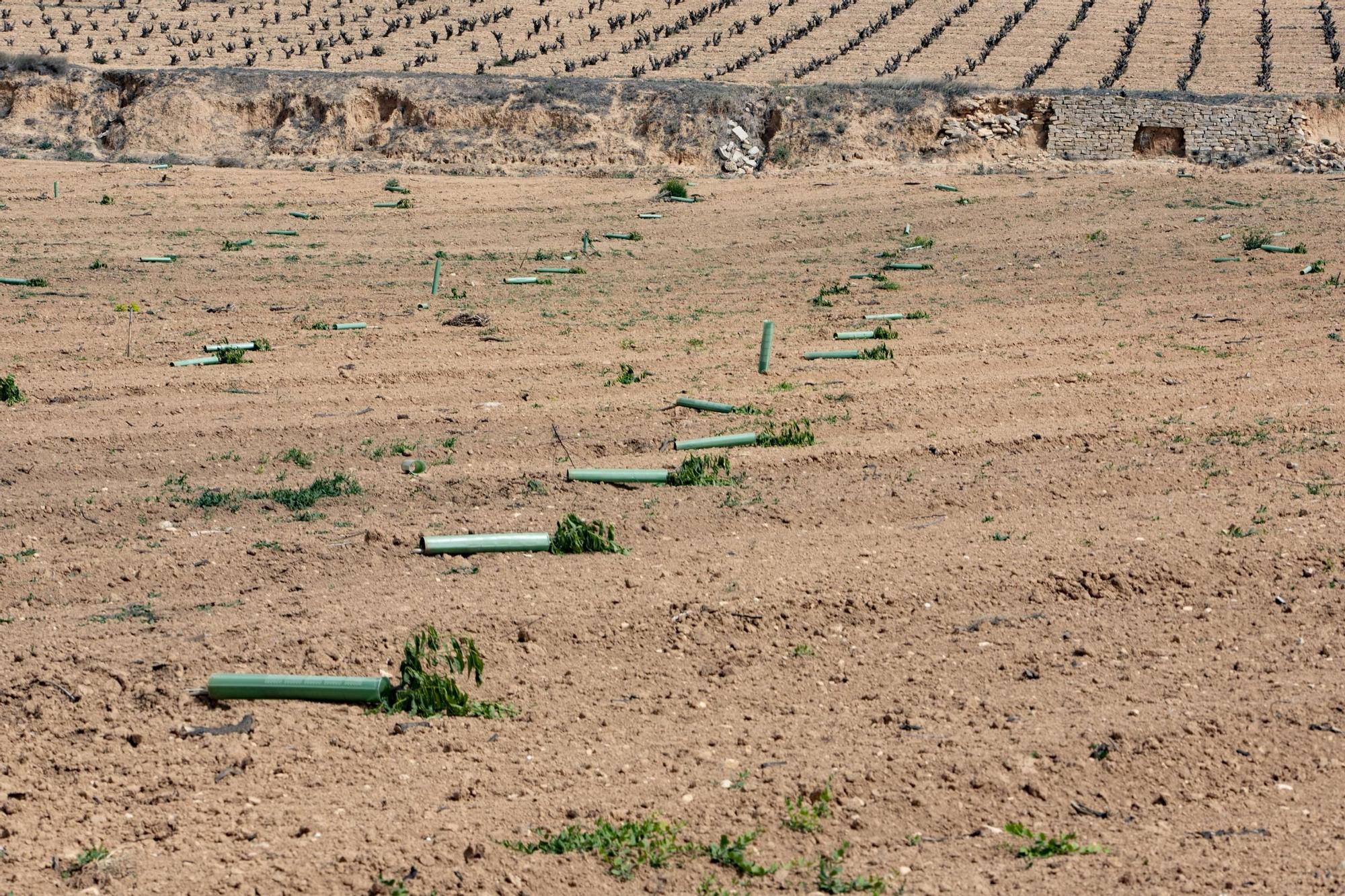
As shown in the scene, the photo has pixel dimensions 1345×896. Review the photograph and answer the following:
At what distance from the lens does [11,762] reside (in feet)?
17.1

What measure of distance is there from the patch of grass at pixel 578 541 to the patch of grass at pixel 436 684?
4.82 feet

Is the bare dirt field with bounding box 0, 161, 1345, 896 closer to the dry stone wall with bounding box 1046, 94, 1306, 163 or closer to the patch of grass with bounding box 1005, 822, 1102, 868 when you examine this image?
the patch of grass with bounding box 1005, 822, 1102, 868

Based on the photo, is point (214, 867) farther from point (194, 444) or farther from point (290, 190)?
point (290, 190)

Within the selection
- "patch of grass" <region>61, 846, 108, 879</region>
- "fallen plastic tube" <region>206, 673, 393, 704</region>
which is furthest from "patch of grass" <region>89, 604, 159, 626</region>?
"patch of grass" <region>61, 846, 108, 879</region>

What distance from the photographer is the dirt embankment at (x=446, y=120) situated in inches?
1095

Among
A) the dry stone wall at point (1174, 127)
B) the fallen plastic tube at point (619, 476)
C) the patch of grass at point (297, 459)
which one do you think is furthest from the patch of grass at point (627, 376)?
the dry stone wall at point (1174, 127)

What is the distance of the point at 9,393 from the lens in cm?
1073

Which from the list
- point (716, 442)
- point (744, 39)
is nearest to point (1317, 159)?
point (744, 39)

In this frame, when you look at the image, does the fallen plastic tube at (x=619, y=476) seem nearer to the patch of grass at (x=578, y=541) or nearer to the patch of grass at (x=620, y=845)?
the patch of grass at (x=578, y=541)

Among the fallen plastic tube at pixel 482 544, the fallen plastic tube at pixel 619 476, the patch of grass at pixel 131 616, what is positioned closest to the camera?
the patch of grass at pixel 131 616

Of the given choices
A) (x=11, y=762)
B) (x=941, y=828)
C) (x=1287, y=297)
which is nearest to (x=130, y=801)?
(x=11, y=762)

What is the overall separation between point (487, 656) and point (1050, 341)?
8.46 m

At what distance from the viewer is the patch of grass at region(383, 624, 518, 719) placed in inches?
222

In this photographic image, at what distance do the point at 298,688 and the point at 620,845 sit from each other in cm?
172
